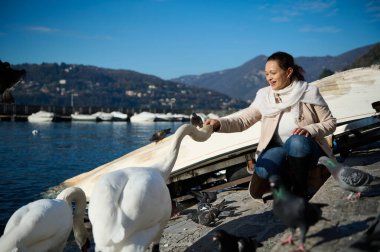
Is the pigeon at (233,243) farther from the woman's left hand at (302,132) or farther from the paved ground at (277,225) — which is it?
the woman's left hand at (302,132)

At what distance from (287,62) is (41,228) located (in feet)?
12.2

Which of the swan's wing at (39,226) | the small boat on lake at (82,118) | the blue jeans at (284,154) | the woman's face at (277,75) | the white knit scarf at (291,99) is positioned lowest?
the small boat on lake at (82,118)

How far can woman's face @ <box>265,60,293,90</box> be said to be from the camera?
4.70 meters

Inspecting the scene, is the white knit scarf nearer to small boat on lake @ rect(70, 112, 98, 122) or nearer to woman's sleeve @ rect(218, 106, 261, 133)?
woman's sleeve @ rect(218, 106, 261, 133)

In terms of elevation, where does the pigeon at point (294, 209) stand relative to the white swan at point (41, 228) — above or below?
above

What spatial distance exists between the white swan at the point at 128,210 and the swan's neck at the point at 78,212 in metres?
1.45

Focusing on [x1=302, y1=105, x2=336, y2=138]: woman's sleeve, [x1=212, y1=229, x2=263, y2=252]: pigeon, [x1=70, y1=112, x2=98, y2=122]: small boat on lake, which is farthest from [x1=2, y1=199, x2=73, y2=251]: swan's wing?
[x1=70, y1=112, x2=98, y2=122]: small boat on lake

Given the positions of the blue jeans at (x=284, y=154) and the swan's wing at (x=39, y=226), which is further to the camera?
the swan's wing at (x=39, y=226)

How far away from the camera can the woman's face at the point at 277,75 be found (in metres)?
4.70

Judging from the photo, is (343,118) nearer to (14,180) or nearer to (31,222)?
(31,222)

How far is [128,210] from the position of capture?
390 cm

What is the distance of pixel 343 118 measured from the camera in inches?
A: 342

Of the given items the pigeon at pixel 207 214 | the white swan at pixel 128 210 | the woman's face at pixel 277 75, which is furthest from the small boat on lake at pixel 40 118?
the woman's face at pixel 277 75

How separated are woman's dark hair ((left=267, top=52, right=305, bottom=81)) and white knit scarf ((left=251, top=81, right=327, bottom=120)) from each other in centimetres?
13
